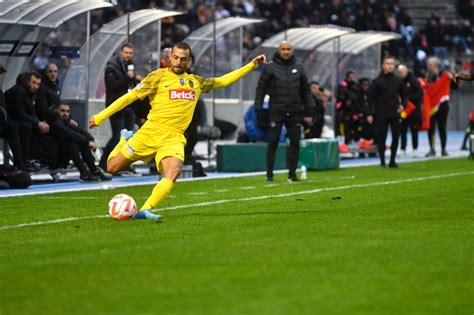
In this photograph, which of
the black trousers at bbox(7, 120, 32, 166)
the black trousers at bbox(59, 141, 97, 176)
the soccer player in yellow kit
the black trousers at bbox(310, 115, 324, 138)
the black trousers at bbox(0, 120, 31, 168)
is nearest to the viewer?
the soccer player in yellow kit

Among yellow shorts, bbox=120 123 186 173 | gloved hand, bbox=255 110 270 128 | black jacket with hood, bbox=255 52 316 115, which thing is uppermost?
black jacket with hood, bbox=255 52 316 115

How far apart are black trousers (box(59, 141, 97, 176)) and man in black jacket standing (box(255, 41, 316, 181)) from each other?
9.57ft

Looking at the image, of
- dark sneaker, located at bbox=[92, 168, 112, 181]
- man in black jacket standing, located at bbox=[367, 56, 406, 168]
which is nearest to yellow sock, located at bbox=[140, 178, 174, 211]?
dark sneaker, located at bbox=[92, 168, 112, 181]

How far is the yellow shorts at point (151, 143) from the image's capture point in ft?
48.1

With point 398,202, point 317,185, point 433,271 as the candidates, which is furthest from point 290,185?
point 433,271

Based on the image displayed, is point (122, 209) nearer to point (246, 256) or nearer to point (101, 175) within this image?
point (246, 256)

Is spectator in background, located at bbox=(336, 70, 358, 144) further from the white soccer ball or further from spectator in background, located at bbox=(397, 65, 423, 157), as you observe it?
the white soccer ball

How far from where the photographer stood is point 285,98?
21.3 meters

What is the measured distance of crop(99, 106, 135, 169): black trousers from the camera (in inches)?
898

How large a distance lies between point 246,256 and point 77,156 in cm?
1116

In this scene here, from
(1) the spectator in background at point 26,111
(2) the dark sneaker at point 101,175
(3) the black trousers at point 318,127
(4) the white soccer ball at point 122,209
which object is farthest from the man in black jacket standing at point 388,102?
(4) the white soccer ball at point 122,209

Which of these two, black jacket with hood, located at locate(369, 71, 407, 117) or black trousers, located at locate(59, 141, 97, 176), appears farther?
black jacket with hood, located at locate(369, 71, 407, 117)

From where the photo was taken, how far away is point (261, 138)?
26969 millimetres

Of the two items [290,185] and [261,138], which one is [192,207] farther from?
[261,138]
